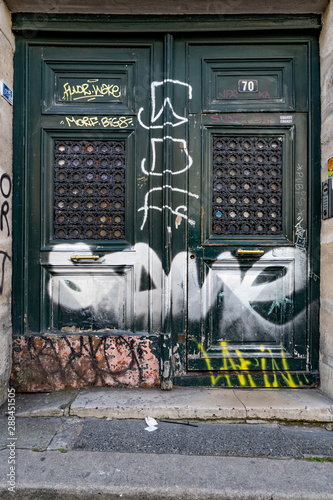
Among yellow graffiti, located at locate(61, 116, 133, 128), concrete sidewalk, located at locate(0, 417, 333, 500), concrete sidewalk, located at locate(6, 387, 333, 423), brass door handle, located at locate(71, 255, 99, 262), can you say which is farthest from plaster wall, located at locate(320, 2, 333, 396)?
brass door handle, located at locate(71, 255, 99, 262)

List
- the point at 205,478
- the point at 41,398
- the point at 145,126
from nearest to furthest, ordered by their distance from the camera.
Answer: the point at 205,478
the point at 41,398
the point at 145,126

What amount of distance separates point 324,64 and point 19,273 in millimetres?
3699

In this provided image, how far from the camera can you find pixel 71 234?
310 centimetres

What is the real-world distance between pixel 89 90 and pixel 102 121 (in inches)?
14.0

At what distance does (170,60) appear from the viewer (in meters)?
2.99

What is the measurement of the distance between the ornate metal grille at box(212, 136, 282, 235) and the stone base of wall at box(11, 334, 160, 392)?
1494mm

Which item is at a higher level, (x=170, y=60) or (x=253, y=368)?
(x=170, y=60)

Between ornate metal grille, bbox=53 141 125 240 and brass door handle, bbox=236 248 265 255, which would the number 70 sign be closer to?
ornate metal grille, bbox=53 141 125 240

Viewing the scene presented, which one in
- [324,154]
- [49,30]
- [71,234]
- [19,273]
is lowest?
[19,273]

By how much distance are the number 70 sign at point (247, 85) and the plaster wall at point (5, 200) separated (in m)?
2.31

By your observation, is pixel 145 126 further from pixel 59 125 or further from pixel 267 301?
pixel 267 301

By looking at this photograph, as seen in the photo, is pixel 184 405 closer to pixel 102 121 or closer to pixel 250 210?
pixel 250 210

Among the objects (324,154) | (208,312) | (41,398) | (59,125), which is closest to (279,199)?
(324,154)

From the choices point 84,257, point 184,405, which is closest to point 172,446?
point 184,405
